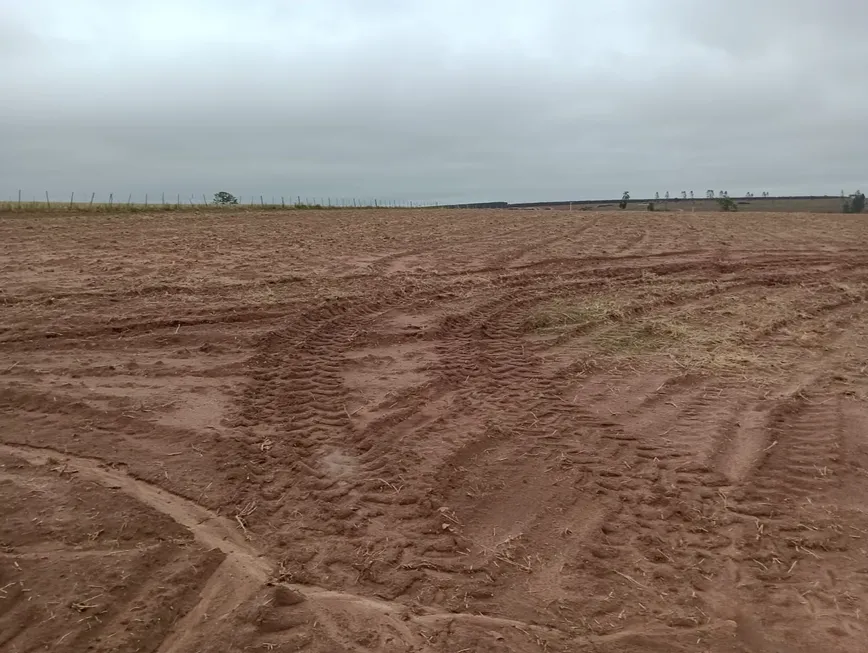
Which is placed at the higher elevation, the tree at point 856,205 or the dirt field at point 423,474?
the tree at point 856,205

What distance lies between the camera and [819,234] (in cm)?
1891

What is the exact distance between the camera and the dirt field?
261cm

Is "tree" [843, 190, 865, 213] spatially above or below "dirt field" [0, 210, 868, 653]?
above

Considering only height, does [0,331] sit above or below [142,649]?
above

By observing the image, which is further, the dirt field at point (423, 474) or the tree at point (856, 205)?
the tree at point (856, 205)

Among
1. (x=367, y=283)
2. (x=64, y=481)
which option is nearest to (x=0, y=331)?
(x=64, y=481)

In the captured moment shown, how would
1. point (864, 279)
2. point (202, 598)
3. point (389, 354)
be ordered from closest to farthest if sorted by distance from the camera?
1. point (202, 598)
2. point (389, 354)
3. point (864, 279)

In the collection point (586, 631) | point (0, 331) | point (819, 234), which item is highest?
point (819, 234)

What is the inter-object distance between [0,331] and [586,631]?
6.33 meters

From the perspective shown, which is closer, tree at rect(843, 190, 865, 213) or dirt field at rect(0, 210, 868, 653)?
dirt field at rect(0, 210, 868, 653)

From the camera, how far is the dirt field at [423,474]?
2609 mm

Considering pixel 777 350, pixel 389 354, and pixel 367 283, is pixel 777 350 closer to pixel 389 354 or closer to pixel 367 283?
pixel 389 354

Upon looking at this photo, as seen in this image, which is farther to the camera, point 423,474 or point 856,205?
point 856,205

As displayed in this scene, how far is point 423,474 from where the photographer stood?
3.73 m
